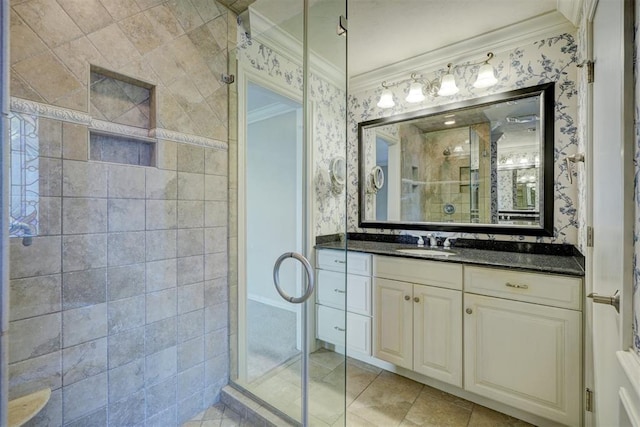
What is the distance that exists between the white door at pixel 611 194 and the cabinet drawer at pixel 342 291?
1.11m

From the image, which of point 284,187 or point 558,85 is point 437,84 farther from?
point 284,187

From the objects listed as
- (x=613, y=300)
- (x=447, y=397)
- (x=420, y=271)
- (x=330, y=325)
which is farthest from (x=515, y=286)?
(x=330, y=325)

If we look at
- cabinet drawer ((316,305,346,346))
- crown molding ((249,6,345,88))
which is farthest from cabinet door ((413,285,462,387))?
crown molding ((249,6,345,88))

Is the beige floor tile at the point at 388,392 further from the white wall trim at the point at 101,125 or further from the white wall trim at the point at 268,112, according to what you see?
the white wall trim at the point at 268,112

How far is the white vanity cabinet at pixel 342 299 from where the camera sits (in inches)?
69.3

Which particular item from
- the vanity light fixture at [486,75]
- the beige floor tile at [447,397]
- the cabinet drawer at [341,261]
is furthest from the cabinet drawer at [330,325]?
the vanity light fixture at [486,75]

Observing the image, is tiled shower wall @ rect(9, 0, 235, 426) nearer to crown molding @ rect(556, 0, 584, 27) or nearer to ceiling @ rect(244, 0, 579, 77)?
ceiling @ rect(244, 0, 579, 77)

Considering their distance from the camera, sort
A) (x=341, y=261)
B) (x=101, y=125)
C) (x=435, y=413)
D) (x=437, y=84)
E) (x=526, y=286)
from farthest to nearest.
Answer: (x=437, y=84), (x=341, y=261), (x=435, y=413), (x=526, y=286), (x=101, y=125)

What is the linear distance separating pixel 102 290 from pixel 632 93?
1924 millimetres

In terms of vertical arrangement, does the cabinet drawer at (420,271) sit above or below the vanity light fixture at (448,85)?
below

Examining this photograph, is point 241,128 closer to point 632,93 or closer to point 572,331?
point 632,93

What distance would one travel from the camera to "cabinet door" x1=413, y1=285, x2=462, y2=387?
173 cm

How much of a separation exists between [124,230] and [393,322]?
1.71 meters

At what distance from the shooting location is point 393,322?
6.52 ft
